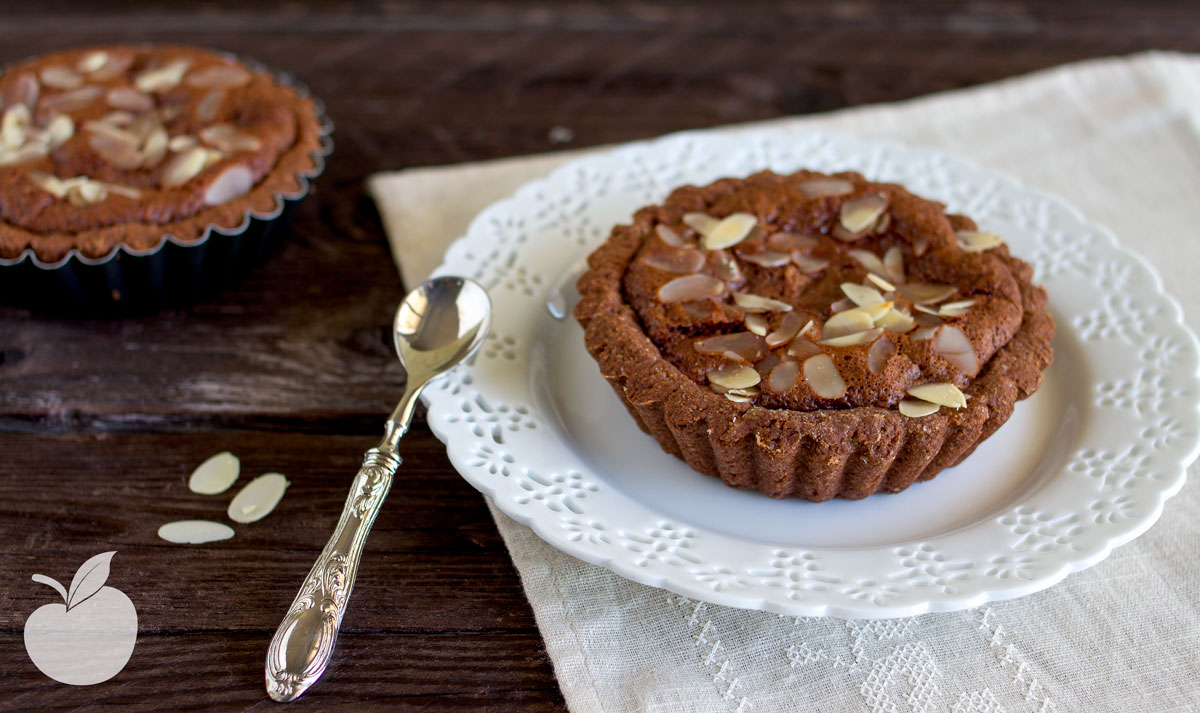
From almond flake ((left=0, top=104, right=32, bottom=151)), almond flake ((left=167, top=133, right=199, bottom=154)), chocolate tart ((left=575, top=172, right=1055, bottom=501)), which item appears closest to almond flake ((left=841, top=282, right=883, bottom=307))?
chocolate tart ((left=575, top=172, right=1055, bottom=501))

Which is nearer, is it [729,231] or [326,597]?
[326,597]

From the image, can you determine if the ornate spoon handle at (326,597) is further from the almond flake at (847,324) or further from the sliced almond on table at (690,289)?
the almond flake at (847,324)

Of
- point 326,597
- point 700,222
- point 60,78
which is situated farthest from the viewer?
point 60,78

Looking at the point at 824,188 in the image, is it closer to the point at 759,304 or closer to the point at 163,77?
the point at 759,304

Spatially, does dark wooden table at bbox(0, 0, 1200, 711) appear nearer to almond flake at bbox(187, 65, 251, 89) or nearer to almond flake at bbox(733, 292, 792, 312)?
almond flake at bbox(187, 65, 251, 89)

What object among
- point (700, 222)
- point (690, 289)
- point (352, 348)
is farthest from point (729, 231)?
point (352, 348)

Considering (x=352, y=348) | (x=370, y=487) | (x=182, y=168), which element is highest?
(x=182, y=168)
